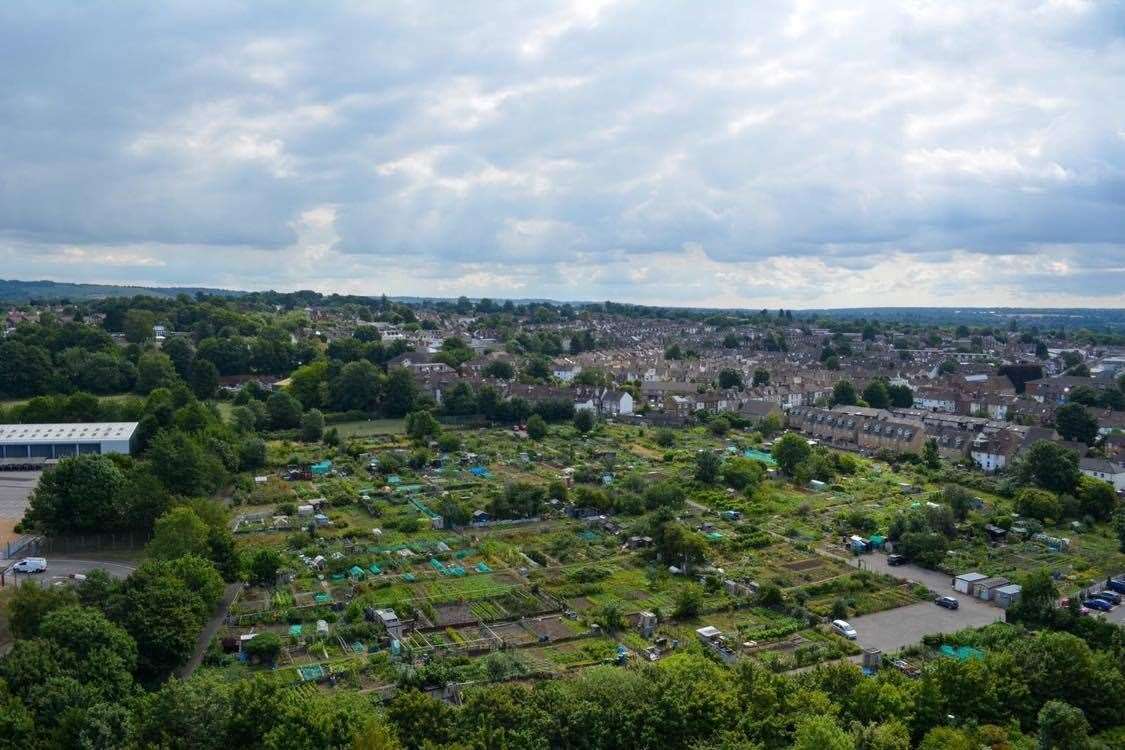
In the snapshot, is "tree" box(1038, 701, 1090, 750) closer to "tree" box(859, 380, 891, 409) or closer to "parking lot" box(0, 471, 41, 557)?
"parking lot" box(0, 471, 41, 557)

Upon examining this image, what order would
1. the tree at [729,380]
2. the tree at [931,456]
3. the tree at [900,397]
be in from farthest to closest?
the tree at [729,380], the tree at [900,397], the tree at [931,456]

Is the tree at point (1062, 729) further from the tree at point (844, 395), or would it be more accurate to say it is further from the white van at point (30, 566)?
the tree at point (844, 395)

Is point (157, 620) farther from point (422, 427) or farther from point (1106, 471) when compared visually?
point (1106, 471)

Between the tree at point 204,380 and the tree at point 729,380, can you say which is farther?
the tree at point 729,380

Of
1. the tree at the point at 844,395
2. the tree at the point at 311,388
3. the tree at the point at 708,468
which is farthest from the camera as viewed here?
the tree at the point at 844,395

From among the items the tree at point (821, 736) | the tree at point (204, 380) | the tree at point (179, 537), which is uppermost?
the tree at point (204, 380)

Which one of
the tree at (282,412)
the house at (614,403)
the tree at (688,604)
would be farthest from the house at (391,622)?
the house at (614,403)

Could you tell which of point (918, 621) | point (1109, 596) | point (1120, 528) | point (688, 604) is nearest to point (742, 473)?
point (918, 621)

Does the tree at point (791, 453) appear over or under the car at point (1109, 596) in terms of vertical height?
over
